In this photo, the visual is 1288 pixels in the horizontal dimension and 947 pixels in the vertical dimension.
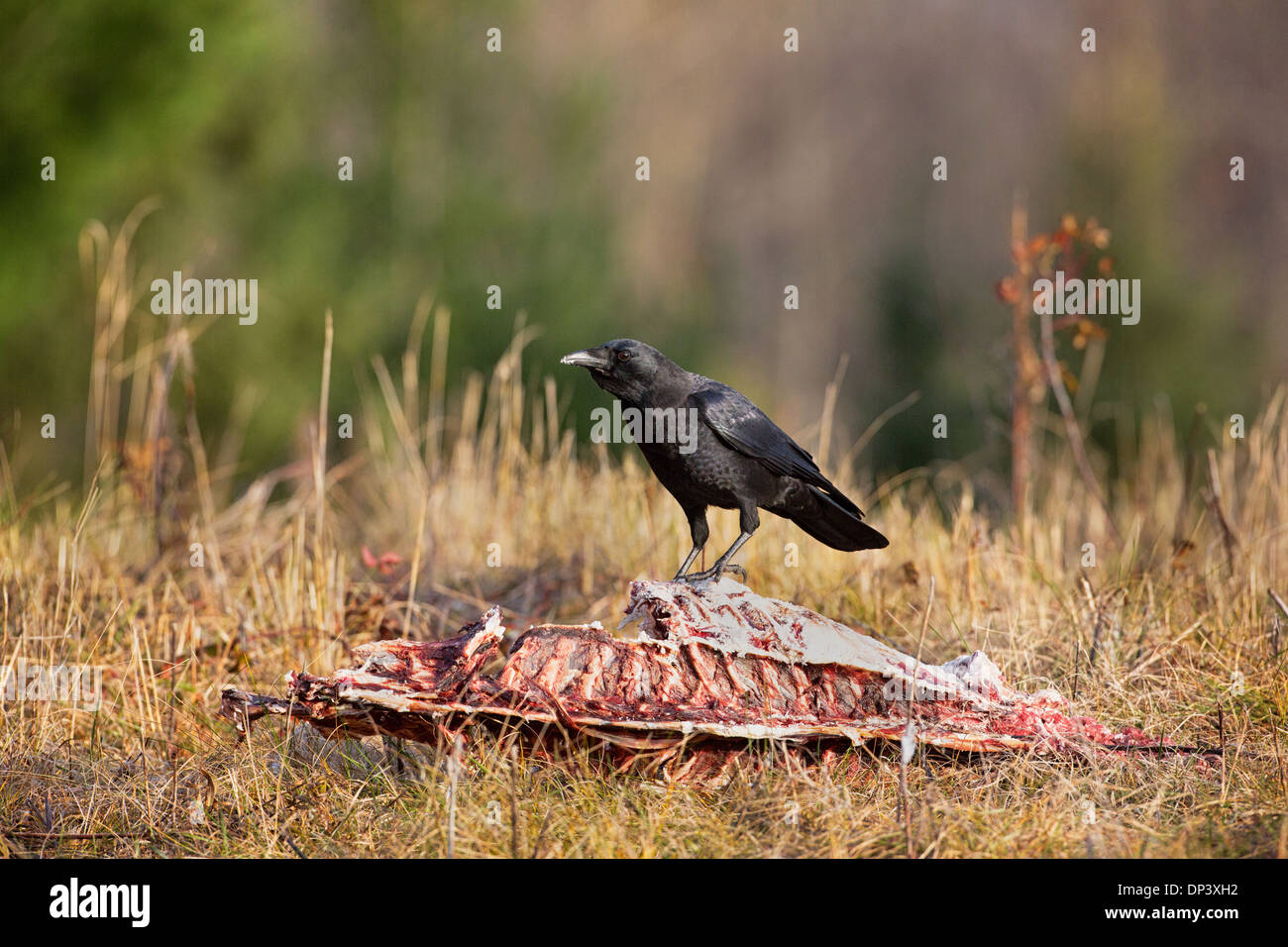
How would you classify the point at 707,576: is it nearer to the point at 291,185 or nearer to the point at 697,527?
the point at 697,527

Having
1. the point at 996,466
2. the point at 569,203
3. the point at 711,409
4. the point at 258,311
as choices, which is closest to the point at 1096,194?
the point at 996,466

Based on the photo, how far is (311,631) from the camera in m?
4.23

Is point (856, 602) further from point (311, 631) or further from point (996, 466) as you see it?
point (996, 466)

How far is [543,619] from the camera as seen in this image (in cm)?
469

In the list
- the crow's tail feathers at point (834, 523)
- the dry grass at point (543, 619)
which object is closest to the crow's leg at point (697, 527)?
the crow's tail feathers at point (834, 523)

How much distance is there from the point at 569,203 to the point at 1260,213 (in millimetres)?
22870

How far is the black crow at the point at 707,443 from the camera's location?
3.63 m

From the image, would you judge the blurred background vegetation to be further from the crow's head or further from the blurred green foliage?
the crow's head
